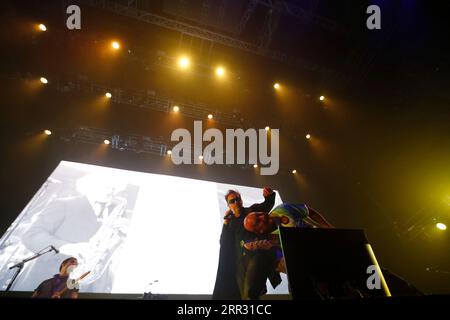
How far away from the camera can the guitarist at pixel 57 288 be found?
3.43 metres

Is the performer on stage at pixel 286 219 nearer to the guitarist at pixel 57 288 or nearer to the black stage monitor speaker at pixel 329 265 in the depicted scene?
the black stage monitor speaker at pixel 329 265

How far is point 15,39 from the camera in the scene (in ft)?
15.4

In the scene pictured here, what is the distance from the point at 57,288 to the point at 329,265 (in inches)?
158

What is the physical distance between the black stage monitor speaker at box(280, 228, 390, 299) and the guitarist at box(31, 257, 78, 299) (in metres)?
3.66

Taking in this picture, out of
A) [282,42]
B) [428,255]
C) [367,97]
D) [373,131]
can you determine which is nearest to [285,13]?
[282,42]

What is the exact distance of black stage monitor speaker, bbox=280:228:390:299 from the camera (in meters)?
1.21

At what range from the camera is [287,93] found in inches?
249

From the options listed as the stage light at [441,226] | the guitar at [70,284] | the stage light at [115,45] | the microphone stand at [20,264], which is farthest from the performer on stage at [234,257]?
the stage light at [115,45]

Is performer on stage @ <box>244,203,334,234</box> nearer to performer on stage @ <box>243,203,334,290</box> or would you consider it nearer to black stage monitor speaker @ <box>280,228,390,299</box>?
performer on stage @ <box>243,203,334,290</box>

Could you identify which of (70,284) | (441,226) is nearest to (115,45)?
(70,284)

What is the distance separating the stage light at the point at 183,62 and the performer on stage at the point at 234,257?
132 inches

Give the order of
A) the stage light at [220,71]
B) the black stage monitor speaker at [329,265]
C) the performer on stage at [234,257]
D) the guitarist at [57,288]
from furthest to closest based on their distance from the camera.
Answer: the stage light at [220,71], the guitarist at [57,288], the performer on stage at [234,257], the black stage monitor speaker at [329,265]

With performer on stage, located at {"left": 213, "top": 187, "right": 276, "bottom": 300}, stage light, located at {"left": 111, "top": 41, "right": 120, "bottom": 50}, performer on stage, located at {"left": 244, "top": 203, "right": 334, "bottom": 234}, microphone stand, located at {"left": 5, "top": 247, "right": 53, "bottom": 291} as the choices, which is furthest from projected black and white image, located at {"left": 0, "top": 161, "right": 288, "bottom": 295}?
stage light, located at {"left": 111, "top": 41, "right": 120, "bottom": 50}
